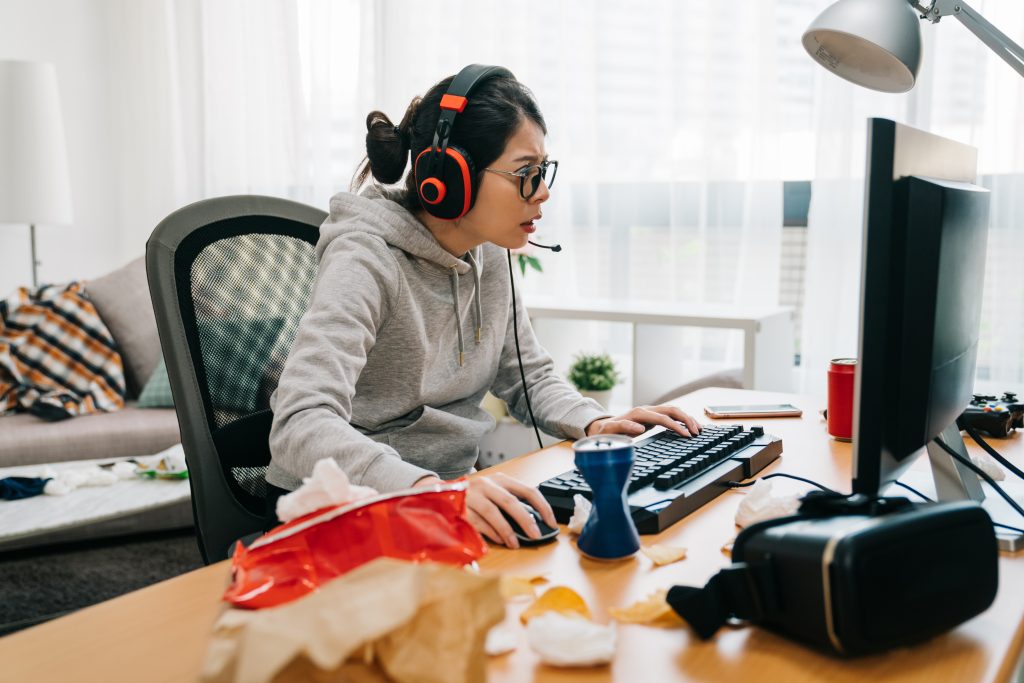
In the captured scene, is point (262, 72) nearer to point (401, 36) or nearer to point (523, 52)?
point (401, 36)

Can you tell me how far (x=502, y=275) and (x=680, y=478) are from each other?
2.03ft

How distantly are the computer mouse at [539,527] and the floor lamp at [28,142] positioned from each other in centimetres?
301

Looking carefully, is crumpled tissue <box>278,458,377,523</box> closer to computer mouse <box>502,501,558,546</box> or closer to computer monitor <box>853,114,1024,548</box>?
computer mouse <box>502,501,558,546</box>

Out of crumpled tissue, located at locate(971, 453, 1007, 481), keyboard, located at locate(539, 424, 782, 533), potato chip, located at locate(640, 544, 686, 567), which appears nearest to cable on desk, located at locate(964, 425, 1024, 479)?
crumpled tissue, located at locate(971, 453, 1007, 481)

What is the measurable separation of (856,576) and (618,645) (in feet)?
0.56

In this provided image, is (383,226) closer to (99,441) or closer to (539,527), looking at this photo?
(539,527)

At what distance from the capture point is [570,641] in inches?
24.2

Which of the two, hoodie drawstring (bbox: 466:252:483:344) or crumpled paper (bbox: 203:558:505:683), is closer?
crumpled paper (bbox: 203:558:505:683)

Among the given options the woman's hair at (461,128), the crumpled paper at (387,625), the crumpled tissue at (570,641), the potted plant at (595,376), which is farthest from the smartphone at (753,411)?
the potted plant at (595,376)

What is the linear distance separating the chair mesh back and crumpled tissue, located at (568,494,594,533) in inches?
21.6

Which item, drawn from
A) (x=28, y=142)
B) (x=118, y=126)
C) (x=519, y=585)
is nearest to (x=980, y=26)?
(x=519, y=585)

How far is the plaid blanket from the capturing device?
290 centimetres

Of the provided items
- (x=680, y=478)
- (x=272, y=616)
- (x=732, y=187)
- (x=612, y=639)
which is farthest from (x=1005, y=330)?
(x=272, y=616)

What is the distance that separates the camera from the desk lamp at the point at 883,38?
0.97 metres
